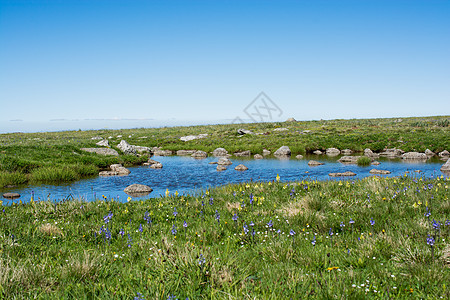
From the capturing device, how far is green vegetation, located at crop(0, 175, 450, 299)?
4.11 metres

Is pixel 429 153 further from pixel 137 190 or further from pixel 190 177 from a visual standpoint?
pixel 137 190

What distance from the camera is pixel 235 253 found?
17.3 ft

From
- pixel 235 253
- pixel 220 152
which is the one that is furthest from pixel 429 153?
pixel 235 253

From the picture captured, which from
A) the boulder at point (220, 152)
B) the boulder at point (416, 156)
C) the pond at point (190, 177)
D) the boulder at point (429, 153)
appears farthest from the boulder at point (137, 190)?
the boulder at point (429, 153)

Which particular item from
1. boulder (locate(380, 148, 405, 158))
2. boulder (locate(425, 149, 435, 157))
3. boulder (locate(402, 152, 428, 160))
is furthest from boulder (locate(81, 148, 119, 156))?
boulder (locate(425, 149, 435, 157))

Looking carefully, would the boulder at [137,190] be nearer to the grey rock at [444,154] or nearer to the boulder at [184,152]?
the boulder at [184,152]

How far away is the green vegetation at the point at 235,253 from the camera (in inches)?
162

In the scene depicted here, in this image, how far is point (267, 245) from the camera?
5.87 meters

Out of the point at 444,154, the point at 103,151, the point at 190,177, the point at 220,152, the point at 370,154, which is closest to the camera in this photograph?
the point at 190,177

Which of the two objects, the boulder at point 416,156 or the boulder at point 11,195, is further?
the boulder at point 416,156

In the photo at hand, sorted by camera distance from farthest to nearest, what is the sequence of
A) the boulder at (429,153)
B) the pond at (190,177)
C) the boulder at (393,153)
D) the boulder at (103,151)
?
the boulder at (393,153) < the boulder at (429,153) < the boulder at (103,151) < the pond at (190,177)

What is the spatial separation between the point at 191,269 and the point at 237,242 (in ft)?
6.25

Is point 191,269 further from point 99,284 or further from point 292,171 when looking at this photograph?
point 292,171

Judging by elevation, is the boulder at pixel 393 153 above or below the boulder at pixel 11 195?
below
